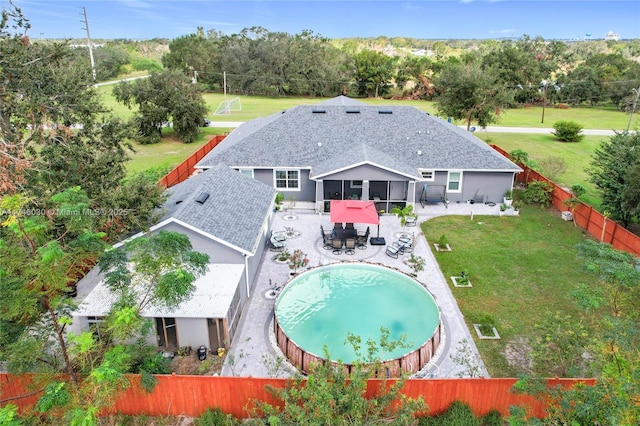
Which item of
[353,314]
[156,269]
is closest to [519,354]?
[353,314]

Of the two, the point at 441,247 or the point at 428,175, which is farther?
the point at 428,175

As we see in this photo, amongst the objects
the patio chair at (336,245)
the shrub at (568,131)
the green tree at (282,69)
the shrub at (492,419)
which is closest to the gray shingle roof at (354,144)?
the patio chair at (336,245)

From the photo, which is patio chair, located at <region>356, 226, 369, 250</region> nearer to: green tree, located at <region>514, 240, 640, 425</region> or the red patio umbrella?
the red patio umbrella

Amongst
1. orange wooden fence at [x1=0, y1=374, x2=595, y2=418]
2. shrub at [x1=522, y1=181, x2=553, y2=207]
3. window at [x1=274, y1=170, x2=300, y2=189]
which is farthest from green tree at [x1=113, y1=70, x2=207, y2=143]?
orange wooden fence at [x1=0, y1=374, x2=595, y2=418]

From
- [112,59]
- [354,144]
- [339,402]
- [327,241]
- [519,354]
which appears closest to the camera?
[339,402]

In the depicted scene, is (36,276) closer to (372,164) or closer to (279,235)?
(279,235)

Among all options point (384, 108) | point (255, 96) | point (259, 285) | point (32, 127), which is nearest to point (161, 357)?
point (259, 285)
